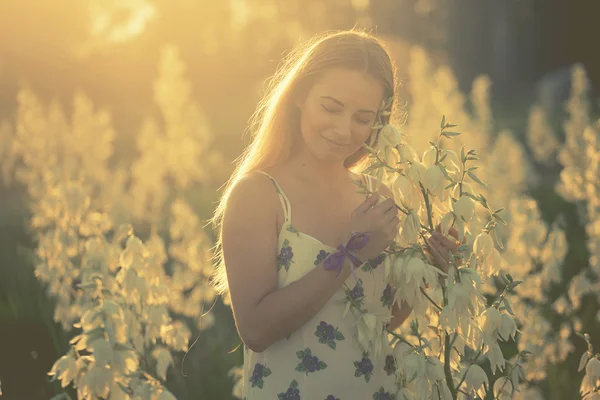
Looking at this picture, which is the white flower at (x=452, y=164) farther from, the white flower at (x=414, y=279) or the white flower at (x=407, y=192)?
the white flower at (x=414, y=279)

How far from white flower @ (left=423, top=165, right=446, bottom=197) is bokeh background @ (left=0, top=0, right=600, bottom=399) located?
0.91 meters

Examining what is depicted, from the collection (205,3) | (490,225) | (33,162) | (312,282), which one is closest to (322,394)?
(312,282)

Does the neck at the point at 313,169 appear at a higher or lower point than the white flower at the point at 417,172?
higher

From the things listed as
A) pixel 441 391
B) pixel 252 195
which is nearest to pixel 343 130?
pixel 252 195

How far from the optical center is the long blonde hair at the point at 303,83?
9.23 ft

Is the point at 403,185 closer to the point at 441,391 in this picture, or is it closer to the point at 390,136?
the point at 390,136

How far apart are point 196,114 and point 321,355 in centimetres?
647

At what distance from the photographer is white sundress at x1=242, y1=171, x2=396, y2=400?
2695mm

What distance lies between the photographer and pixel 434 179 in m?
2.42

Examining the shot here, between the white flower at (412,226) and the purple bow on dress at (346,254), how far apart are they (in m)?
0.12

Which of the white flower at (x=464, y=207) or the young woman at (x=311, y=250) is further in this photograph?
the young woman at (x=311, y=250)

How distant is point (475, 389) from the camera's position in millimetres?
2631

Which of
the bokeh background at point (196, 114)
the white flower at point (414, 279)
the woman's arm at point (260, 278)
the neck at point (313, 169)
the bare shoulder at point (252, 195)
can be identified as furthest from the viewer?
the bokeh background at point (196, 114)

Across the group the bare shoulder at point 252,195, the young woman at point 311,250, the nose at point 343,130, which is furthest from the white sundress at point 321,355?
the nose at point 343,130
